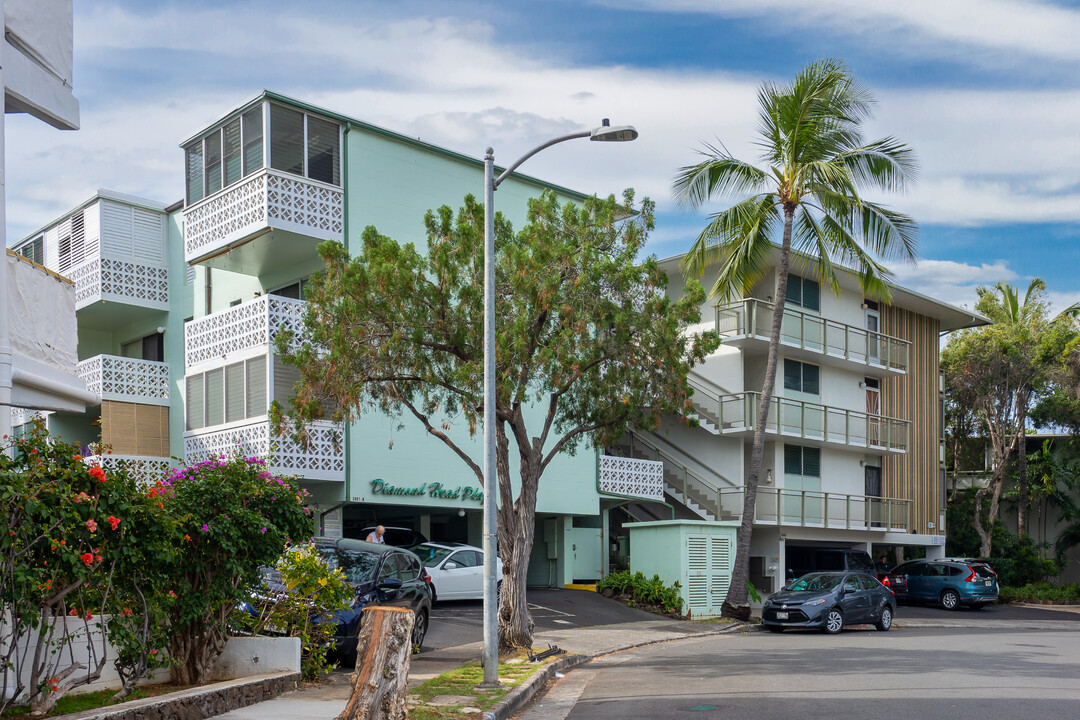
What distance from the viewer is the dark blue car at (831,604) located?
2400 centimetres

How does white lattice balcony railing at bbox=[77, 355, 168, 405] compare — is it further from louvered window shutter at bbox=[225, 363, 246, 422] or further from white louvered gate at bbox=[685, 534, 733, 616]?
white louvered gate at bbox=[685, 534, 733, 616]

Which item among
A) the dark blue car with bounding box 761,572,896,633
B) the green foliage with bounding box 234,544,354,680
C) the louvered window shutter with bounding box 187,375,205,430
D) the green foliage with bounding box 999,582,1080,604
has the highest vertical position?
the louvered window shutter with bounding box 187,375,205,430

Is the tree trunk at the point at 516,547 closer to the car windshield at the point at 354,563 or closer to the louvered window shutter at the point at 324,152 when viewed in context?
the car windshield at the point at 354,563

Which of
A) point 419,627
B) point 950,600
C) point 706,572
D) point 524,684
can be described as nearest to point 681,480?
point 706,572

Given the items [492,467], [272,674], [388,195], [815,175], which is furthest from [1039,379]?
[272,674]

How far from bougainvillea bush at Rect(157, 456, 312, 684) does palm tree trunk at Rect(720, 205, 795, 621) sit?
1757 centimetres

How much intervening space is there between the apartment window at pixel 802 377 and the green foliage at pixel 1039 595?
989 cm

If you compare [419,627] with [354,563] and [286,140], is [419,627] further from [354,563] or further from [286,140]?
[286,140]

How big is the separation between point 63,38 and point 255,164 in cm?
→ 1222

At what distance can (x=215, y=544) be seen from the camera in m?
11.4

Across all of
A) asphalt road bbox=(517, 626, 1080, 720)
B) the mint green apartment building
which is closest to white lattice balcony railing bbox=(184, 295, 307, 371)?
the mint green apartment building

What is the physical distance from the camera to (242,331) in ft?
80.9

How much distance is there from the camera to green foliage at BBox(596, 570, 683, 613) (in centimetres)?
2717

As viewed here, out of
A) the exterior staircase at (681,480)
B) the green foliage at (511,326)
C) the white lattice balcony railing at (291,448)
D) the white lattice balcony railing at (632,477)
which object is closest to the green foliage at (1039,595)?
the exterior staircase at (681,480)
